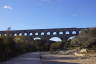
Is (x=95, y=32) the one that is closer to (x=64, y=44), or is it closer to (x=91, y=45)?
(x=91, y=45)

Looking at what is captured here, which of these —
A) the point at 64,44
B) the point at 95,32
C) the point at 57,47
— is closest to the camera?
the point at 95,32

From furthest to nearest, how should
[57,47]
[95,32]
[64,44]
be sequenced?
[64,44] < [57,47] < [95,32]

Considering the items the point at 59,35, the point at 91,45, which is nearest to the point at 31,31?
the point at 59,35

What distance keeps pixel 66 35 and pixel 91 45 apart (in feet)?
209

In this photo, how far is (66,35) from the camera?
440 ft

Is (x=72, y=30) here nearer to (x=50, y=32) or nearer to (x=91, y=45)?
(x=50, y=32)

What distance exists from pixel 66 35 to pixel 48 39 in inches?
517

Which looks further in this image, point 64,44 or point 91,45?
point 64,44

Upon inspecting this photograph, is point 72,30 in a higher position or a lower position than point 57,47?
higher

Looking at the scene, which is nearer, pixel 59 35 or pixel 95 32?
pixel 95 32

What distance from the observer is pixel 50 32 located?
136 metres

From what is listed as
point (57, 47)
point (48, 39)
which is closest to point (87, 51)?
point (57, 47)

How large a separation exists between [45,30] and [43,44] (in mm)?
9066

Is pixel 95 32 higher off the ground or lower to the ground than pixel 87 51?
higher
